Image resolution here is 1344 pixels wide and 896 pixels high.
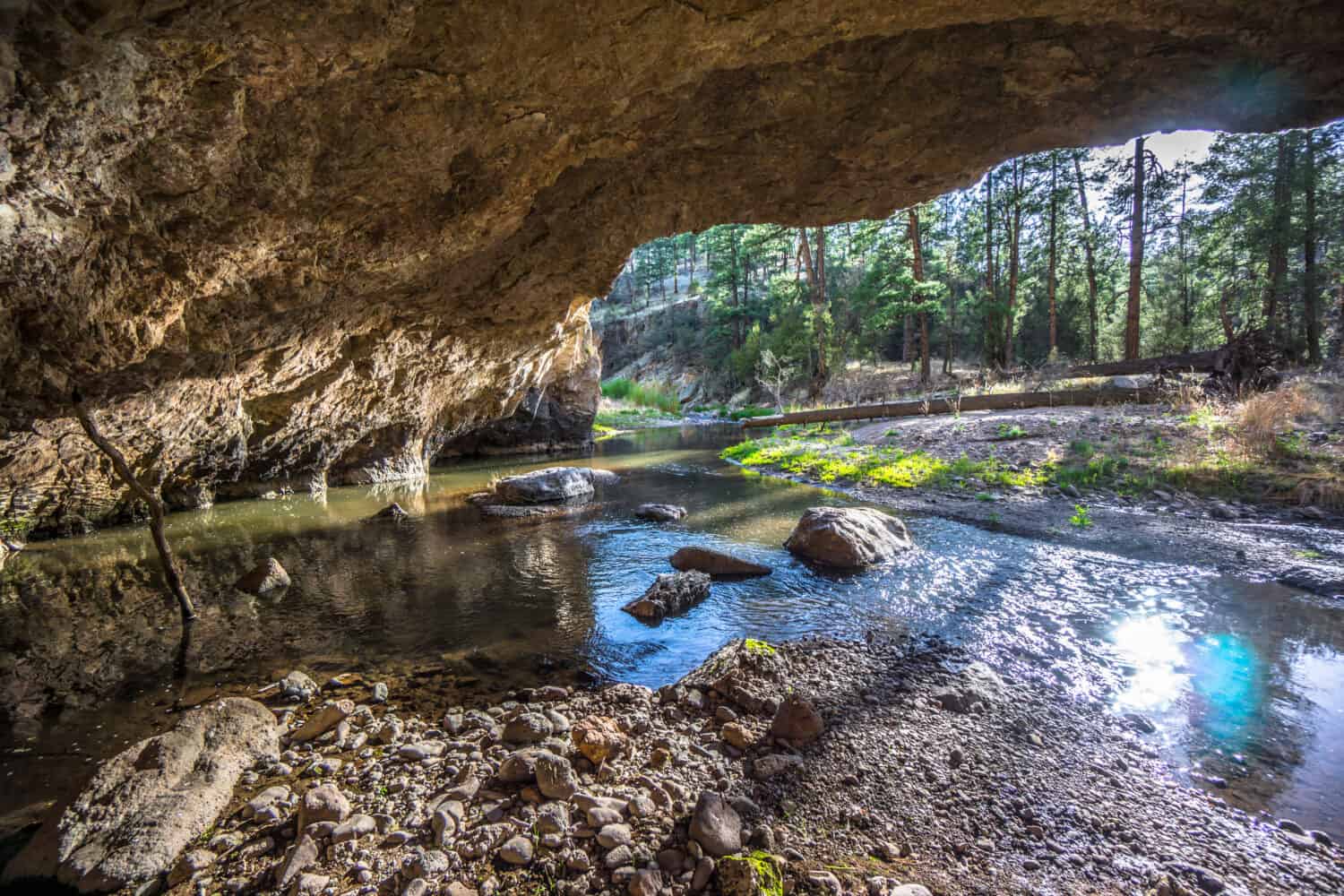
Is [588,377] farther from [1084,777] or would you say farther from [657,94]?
[1084,777]

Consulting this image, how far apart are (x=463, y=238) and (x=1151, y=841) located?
724cm

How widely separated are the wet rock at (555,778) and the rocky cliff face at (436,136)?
14.5 feet

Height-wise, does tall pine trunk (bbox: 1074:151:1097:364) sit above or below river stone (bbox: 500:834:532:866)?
above

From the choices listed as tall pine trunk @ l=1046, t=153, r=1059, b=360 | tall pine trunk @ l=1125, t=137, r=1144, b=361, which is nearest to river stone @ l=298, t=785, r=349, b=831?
tall pine trunk @ l=1125, t=137, r=1144, b=361

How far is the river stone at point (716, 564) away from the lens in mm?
5992

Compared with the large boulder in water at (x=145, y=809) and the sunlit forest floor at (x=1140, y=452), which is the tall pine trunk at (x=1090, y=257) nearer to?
the sunlit forest floor at (x=1140, y=452)

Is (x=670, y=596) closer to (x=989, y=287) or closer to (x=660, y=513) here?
(x=660, y=513)

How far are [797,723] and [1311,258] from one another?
2416cm

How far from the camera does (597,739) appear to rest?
2.77 meters

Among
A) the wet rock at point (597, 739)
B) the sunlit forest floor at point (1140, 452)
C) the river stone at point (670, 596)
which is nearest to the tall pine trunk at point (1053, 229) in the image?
the sunlit forest floor at point (1140, 452)

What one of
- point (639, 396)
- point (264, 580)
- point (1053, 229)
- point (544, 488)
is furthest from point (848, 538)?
point (639, 396)

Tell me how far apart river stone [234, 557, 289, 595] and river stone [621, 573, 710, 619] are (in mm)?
4511

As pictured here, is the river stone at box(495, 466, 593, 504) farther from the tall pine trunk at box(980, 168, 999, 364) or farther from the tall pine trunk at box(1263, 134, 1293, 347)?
the tall pine trunk at box(980, 168, 999, 364)

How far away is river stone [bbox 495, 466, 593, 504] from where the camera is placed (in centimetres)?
1109
